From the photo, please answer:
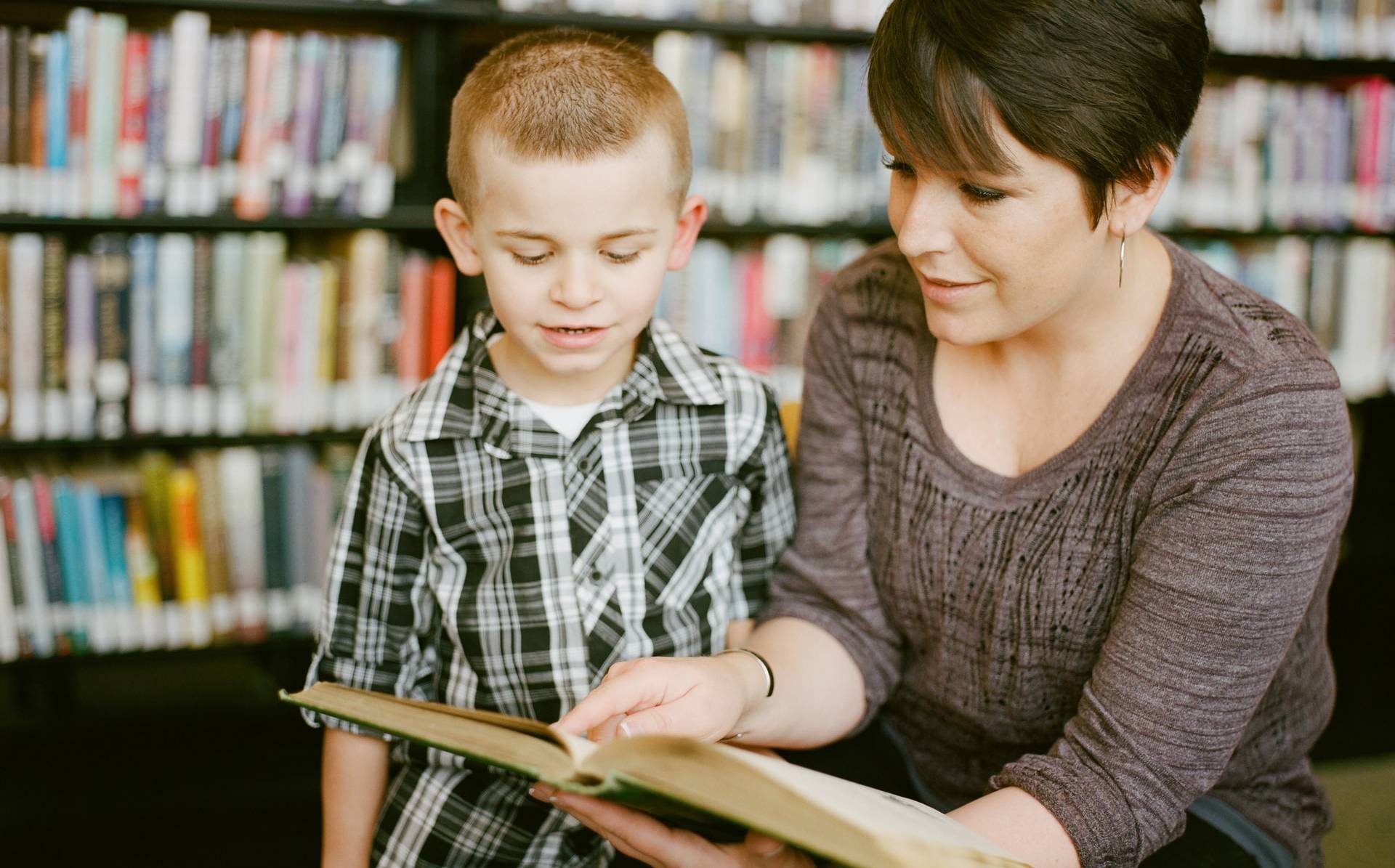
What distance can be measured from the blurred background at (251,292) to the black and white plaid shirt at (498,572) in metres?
0.93

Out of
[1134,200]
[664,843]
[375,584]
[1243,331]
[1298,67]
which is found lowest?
[664,843]

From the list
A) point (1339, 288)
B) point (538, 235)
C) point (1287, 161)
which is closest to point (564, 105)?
point (538, 235)

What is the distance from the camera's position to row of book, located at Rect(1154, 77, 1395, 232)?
229 centimetres

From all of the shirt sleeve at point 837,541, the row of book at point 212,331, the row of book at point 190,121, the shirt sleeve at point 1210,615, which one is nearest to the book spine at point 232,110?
the row of book at point 190,121

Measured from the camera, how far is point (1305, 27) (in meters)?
2.28

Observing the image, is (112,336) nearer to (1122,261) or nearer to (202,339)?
(202,339)

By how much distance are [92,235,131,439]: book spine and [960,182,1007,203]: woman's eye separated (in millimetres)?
1430

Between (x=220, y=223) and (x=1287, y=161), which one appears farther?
(x=1287, y=161)

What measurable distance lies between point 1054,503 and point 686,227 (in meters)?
0.43

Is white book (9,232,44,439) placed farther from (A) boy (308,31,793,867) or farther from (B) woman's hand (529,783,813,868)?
(B) woman's hand (529,783,813,868)

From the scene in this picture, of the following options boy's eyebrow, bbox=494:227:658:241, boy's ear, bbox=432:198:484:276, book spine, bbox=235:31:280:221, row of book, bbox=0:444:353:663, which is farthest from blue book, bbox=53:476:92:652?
boy's eyebrow, bbox=494:227:658:241

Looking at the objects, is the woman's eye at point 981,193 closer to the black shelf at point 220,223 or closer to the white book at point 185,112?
the black shelf at point 220,223

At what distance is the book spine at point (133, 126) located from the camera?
176cm

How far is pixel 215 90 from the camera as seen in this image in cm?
179
